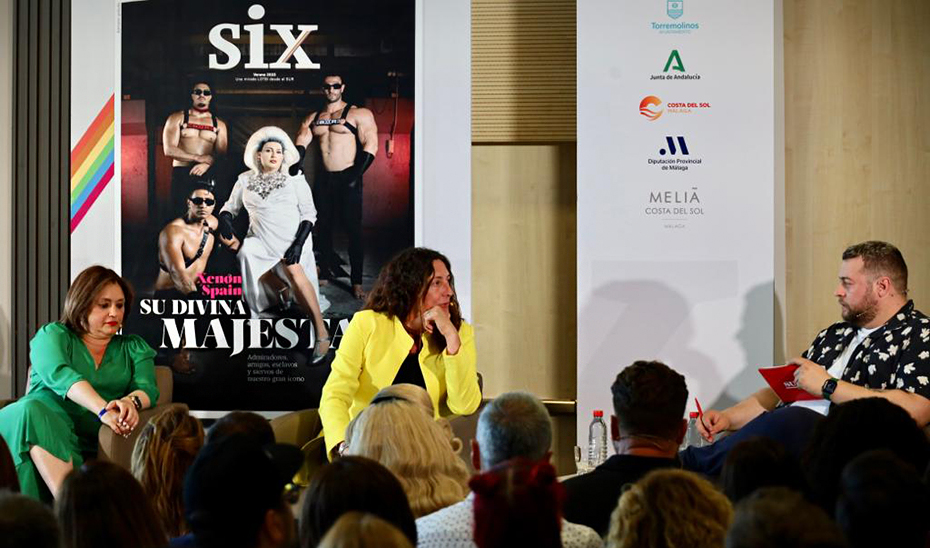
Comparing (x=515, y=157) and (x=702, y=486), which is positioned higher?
(x=515, y=157)

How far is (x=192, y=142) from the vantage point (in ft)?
18.1

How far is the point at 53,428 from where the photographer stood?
14.6 feet

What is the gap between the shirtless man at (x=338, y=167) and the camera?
5.50 m

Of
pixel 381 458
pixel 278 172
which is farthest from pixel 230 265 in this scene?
pixel 381 458

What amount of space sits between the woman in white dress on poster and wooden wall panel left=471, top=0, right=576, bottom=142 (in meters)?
1.00

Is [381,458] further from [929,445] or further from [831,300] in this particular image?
[831,300]

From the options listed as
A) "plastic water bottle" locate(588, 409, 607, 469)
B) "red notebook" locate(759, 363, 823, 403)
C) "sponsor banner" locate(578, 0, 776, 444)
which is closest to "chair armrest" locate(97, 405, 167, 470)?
"plastic water bottle" locate(588, 409, 607, 469)

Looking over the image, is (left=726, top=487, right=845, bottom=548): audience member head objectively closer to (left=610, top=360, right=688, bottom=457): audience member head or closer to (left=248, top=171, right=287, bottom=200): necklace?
(left=610, top=360, right=688, bottom=457): audience member head

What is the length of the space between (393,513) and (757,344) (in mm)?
3552

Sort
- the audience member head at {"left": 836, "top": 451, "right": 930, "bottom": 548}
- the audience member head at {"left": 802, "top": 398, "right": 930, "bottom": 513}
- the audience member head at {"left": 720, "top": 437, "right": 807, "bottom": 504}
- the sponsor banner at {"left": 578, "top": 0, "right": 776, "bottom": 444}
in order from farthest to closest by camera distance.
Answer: the sponsor banner at {"left": 578, "top": 0, "right": 776, "bottom": 444}
the audience member head at {"left": 802, "top": 398, "right": 930, "bottom": 513}
the audience member head at {"left": 720, "top": 437, "right": 807, "bottom": 504}
the audience member head at {"left": 836, "top": 451, "right": 930, "bottom": 548}

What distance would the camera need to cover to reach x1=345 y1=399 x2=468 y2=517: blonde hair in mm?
2777

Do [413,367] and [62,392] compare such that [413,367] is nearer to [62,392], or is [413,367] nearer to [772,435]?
[62,392]

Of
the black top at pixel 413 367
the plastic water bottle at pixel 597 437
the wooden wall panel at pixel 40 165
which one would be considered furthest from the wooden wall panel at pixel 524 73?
the wooden wall panel at pixel 40 165

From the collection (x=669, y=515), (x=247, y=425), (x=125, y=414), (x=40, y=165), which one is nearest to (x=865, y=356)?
(x=247, y=425)
